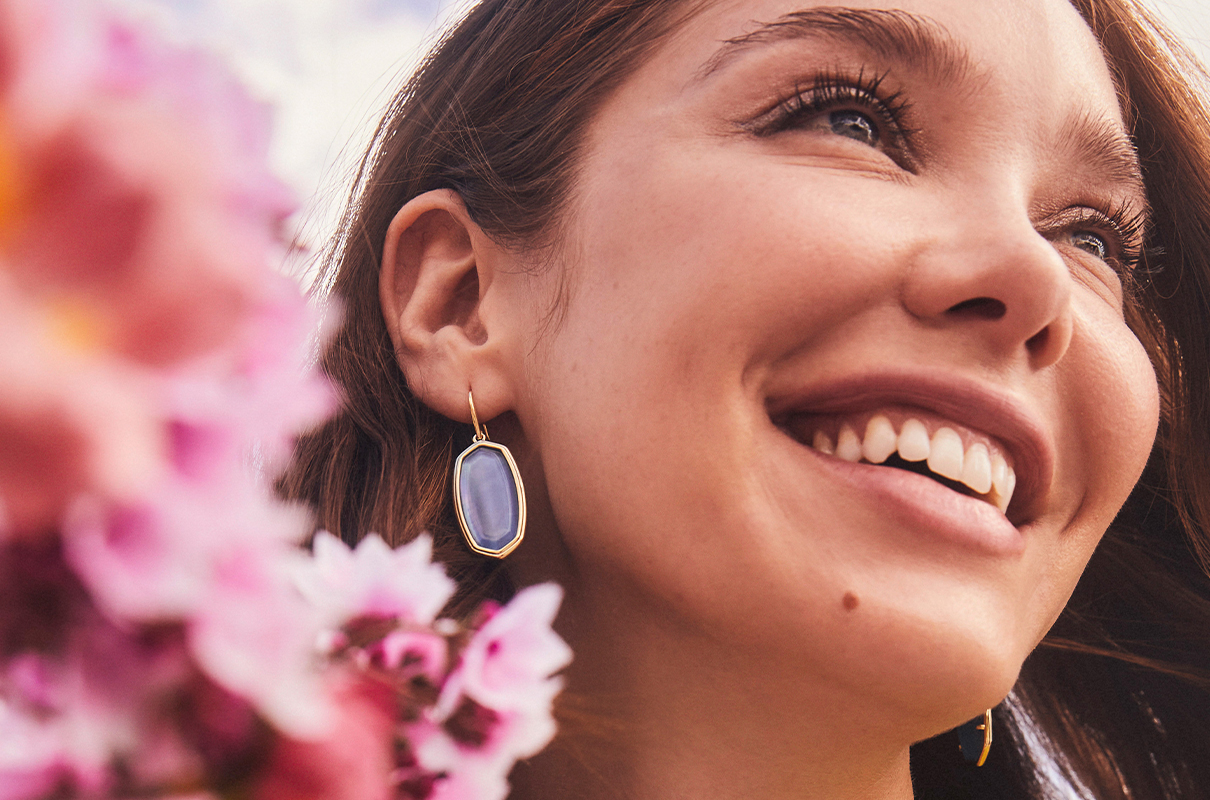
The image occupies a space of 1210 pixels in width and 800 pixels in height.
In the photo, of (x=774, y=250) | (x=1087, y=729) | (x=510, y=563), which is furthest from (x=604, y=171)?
(x=1087, y=729)

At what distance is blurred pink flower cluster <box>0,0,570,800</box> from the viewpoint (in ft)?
1.20

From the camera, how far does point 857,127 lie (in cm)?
160

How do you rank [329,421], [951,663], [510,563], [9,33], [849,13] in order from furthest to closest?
1. [329,421]
2. [510,563]
3. [849,13]
4. [951,663]
5. [9,33]

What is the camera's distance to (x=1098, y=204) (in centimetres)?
182

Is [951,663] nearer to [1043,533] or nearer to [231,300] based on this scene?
[1043,533]

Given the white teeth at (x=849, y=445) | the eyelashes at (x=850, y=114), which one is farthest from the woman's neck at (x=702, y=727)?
the eyelashes at (x=850, y=114)

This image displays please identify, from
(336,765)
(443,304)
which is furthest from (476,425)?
(336,765)

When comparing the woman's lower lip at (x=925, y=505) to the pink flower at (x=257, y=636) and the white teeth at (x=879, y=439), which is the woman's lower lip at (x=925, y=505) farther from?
the pink flower at (x=257, y=636)

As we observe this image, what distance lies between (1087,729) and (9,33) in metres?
3.09

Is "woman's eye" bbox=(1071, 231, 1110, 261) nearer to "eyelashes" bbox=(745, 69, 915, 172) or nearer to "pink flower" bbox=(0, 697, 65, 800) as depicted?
"eyelashes" bbox=(745, 69, 915, 172)

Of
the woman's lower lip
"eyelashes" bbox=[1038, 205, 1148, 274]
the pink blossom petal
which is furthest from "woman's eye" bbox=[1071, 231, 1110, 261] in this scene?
the pink blossom petal

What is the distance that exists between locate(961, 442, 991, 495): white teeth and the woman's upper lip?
0.03m

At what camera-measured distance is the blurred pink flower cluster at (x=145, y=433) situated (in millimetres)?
365

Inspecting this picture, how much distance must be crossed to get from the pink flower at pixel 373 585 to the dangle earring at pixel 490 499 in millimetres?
762
